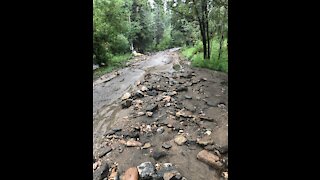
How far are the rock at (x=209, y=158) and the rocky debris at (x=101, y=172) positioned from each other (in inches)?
43.1

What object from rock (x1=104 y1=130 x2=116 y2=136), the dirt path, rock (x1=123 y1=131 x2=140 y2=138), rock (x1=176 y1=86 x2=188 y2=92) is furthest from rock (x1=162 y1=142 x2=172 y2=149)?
rock (x1=176 y1=86 x2=188 y2=92)

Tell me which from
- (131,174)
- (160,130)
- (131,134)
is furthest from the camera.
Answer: (160,130)

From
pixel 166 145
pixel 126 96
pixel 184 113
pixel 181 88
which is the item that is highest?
pixel 181 88

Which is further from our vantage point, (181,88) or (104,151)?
(181,88)

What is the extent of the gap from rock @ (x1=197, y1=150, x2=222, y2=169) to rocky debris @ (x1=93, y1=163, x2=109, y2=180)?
110 centimetres

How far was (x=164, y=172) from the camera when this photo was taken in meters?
2.56

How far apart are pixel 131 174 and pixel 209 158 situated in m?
0.93

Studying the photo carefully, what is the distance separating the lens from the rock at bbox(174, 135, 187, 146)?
321 centimetres

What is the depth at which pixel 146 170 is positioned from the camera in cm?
254

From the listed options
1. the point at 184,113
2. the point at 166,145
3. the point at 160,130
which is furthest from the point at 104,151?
the point at 184,113

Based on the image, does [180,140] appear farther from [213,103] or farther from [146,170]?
[213,103]
